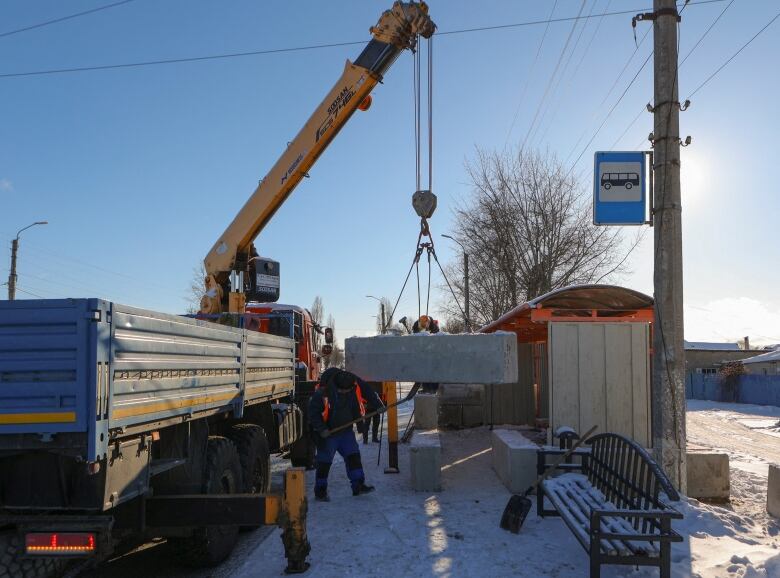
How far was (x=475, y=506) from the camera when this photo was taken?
7055 millimetres

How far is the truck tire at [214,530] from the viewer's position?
5105 mm

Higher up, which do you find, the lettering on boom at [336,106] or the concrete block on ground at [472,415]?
the lettering on boom at [336,106]

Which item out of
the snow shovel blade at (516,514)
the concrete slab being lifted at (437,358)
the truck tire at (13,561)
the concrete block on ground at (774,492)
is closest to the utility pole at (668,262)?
the concrete block on ground at (774,492)

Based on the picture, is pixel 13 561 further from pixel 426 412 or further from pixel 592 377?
pixel 426 412

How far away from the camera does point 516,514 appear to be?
235 inches

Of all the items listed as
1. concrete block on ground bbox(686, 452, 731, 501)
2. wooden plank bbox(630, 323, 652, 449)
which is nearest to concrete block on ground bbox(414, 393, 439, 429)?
wooden plank bbox(630, 323, 652, 449)

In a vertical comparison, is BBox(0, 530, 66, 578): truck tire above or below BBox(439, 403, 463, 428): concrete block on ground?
above

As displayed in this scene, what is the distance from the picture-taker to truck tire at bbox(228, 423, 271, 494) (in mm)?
6184

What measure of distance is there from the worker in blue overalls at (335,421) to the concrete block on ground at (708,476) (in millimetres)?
4066

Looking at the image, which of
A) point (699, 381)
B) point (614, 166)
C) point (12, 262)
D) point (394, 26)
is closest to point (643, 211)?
point (614, 166)

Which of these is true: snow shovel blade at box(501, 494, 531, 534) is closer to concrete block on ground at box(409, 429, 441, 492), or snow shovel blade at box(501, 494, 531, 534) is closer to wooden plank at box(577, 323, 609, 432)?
concrete block on ground at box(409, 429, 441, 492)

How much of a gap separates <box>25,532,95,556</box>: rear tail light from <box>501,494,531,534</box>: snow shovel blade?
12.3 ft

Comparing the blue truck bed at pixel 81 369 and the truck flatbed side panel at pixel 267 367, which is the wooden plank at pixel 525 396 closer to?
the truck flatbed side panel at pixel 267 367

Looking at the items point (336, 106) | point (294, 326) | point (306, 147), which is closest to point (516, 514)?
point (294, 326)
